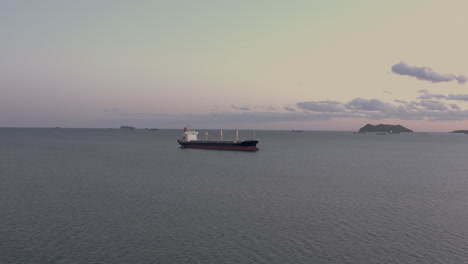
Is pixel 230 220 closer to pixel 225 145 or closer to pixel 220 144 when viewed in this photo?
pixel 225 145

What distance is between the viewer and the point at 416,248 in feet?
92.5

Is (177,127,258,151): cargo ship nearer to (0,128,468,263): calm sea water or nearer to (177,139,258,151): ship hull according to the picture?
(177,139,258,151): ship hull

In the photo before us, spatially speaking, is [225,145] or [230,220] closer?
[230,220]

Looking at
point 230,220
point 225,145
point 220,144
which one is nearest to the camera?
point 230,220

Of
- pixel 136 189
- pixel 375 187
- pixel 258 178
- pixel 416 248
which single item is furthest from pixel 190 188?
pixel 416 248

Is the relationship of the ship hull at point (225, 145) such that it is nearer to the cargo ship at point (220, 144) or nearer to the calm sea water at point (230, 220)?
the cargo ship at point (220, 144)

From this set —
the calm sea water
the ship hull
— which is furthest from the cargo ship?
the calm sea water

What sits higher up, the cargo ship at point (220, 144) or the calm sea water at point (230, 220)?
the cargo ship at point (220, 144)

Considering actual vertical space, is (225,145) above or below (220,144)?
below

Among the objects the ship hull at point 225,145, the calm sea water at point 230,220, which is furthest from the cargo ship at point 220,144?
the calm sea water at point 230,220

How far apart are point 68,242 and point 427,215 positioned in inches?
1419

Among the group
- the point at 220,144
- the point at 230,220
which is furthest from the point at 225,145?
the point at 230,220

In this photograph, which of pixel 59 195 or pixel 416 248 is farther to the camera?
pixel 59 195

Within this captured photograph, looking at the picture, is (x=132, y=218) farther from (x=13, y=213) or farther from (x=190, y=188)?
(x=190, y=188)
